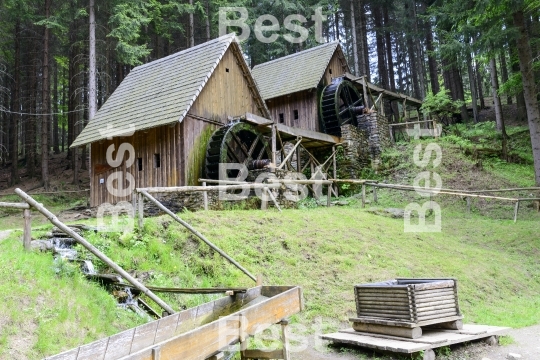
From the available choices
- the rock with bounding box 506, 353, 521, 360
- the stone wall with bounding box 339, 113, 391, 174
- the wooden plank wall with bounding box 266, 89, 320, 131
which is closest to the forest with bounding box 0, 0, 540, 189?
the stone wall with bounding box 339, 113, 391, 174

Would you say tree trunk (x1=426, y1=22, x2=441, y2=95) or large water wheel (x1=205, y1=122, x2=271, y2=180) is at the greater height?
tree trunk (x1=426, y1=22, x2=441, y2=95)

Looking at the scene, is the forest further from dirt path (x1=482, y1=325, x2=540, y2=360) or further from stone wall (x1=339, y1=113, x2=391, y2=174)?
dirt path (x1=482, y1=325, x2=540, y2=360)

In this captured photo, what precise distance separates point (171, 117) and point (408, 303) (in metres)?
10.3

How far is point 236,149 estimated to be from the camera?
17.0 m

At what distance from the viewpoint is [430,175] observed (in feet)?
62.9

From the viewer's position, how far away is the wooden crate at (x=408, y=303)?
5.94m

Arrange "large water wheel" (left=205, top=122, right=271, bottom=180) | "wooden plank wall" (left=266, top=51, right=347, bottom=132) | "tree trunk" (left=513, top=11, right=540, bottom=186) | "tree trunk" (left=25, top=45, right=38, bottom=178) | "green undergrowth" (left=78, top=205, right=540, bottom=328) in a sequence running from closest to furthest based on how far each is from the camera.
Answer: "green undergrowth" (left=78, top=205, right=540, bottom=328) → "large water wheel" (left=205, top=122, right=271, bottom=180) → "tree trunk" (left=513, top=11, right=540, bottom=186) → "wooden plank wall" (left=266, top=51, right=347, bottom=132) → "tree trunk" (left=25, top=45, right=38, bottom=178)

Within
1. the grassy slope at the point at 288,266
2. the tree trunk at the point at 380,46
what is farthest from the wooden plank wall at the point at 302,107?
the tree trunk at the point at 380,46

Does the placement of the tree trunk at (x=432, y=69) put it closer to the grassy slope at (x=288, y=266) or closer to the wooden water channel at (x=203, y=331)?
the grassy slope at (x=288, y=266)

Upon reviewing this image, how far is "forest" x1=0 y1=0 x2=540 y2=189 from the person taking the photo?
58.4ft

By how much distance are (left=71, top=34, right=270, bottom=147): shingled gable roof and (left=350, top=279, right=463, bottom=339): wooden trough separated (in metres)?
9.35

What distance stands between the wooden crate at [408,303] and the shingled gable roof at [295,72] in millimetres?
17979

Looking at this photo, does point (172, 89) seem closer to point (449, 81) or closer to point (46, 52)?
point (46, 52)

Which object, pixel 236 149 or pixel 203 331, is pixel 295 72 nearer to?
pixel 236 149
